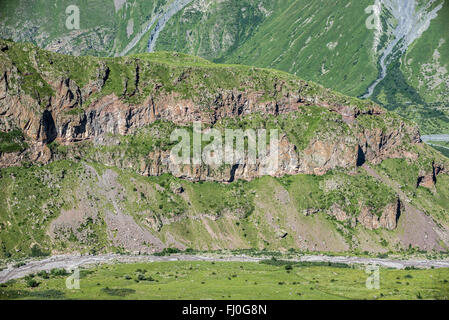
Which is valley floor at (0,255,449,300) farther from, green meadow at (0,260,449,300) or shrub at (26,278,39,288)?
shrub at (26,278,39,288)

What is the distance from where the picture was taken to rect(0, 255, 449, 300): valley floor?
14362 centimetres

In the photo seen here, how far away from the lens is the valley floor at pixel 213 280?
471 feet

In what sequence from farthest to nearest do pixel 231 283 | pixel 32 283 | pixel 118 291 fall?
1. pixel 231 283
2. pixel 32 283
3. pixel 118 291

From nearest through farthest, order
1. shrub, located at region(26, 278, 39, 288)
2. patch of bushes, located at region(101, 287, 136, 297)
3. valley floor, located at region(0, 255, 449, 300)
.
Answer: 1. patch of bushes, located at region(101, 287, 136, 297)
2. valley floor, located at region(0, 255, 449, 300)
3. shrub, located at region(26, 278, 39, 288)

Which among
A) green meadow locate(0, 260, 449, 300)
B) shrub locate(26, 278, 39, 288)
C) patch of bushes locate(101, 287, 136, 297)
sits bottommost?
green meadow locate(0, 260, 449, 300)

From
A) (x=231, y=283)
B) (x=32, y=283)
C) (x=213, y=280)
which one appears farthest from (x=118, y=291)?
(x=231, y=283)

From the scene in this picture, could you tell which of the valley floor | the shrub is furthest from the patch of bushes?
the shrub

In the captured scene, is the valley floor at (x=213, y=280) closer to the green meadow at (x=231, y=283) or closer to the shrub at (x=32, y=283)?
the green meadow at (x=231, y=283)

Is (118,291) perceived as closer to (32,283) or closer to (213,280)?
(32,283)

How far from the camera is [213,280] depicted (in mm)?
164875

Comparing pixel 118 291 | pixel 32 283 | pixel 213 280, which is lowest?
pixel 213 280
